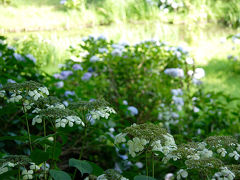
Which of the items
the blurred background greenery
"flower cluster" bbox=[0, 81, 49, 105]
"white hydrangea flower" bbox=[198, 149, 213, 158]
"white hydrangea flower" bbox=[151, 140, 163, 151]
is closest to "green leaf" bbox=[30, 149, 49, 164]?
"flower cluster" bbox=[0, 81, 49, 105]

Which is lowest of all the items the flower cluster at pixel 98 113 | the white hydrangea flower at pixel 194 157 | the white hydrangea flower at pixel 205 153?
the white hydrangea flower at pixel 205 153

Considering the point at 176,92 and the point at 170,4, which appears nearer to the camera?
the point at 176,92

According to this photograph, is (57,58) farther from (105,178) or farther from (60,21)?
(105,178)

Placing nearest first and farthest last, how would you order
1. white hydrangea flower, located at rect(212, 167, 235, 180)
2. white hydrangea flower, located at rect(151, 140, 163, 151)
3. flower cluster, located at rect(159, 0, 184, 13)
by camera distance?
white hydrangea flower, located at rect(212, 167, 235, 180) < white hydrangea flower, located at rect(151, 140, 163, 151) < flower cluster, located at rect(159, 0, 184, 13)

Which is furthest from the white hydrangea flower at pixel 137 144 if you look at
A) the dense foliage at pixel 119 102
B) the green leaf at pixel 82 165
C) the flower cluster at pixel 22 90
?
the dense foliage at pixel 119 102

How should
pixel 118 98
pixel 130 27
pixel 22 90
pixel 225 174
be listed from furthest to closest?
pixel 130 27, pixel 118 98, pixel 22 90, pixel 225 174

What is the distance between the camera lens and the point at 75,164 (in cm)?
76

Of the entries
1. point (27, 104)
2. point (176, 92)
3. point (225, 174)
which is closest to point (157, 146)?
point (225, 174)

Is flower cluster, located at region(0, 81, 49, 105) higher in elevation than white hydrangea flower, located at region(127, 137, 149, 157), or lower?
higher

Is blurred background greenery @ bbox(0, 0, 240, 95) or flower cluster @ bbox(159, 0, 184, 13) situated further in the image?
blurred background greenery @ bbox(0, 0, 240, 95)

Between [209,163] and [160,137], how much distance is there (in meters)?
0.12

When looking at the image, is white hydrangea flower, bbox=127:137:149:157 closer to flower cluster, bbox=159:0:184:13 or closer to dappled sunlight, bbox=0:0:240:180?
dappled sunlight, bbox=0:0:240:180

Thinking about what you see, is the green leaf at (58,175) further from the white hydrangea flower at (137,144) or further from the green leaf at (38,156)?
the white hydrangea flower at (137,144)

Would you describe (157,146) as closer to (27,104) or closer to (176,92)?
(27,104)
